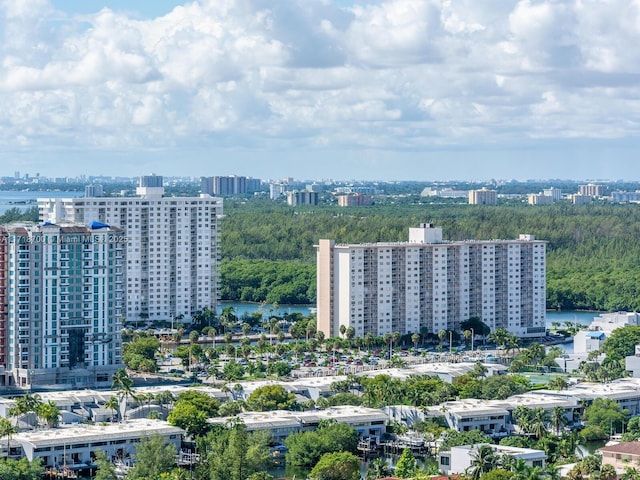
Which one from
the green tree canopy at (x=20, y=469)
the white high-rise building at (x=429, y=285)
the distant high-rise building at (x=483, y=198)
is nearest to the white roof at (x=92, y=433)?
the green tree canopy at (x=20, y=469)

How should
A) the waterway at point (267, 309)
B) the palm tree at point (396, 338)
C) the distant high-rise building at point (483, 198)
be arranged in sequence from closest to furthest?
the palm tree at point (396, 338), the waterway at point (267, 309), the distant high-rise building at point (483, 198)

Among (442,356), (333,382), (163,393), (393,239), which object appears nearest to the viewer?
(163,393)

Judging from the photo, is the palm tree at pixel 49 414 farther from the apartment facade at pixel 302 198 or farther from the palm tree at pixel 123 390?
the apartment facade at pixel 302 198

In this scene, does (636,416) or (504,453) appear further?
(636,416)

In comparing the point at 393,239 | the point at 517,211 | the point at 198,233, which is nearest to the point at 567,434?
the point at 198,233

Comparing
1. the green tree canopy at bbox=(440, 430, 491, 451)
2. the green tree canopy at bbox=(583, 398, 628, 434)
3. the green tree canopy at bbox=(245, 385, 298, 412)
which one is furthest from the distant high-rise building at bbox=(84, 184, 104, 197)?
the green tree canopy at bbox=(440, 430, 491, 451)

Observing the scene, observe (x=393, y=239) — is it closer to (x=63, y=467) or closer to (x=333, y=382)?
(x=333, y=382)

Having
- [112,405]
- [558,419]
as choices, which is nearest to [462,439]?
[558,419]
